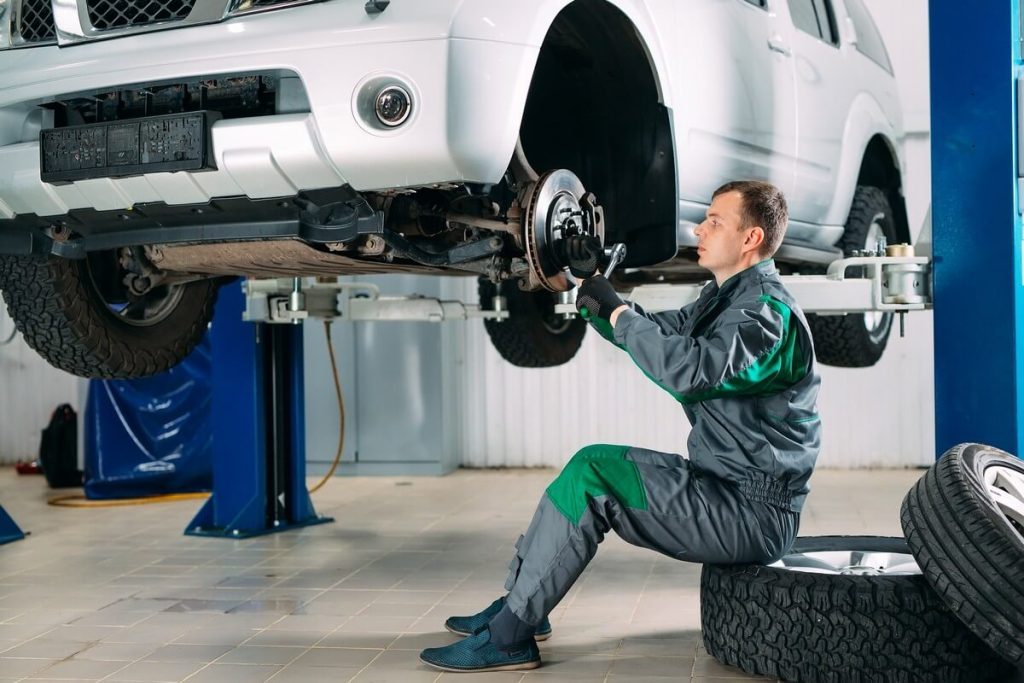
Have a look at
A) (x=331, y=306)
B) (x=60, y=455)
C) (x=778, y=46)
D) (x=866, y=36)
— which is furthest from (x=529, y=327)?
(x=60, y=455)

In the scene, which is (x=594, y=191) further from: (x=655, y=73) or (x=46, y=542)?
(x=46, y=542)

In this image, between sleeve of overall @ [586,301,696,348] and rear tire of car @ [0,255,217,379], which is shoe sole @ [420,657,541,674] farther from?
rear tire of car @ [0,255,217,379]

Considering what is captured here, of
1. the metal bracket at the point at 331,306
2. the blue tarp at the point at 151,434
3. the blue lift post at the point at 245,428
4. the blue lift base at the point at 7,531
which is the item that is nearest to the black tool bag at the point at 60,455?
the blue tarp at the point at 151,434

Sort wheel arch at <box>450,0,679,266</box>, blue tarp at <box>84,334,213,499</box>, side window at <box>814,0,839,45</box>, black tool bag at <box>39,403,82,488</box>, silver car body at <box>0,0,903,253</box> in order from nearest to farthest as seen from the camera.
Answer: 1. silver car body at <box>0,0,903,253</box>
2. wheel arch at <box>450,0,679,266</box>
3. side window at <box>814,0,839,45</box>
4. blue tarp at <box>84,334,213,499</box>
5. black tool bag at <box>39,403,82,488</box>

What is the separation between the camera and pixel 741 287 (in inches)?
98.0

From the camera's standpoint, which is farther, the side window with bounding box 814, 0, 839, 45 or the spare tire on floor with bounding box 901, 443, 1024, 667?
the side window with bounding box 814, 0, 839, 45

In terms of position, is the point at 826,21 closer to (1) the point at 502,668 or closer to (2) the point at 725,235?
(2) the point at 725,235

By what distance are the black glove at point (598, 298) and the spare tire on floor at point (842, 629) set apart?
2.06 feet

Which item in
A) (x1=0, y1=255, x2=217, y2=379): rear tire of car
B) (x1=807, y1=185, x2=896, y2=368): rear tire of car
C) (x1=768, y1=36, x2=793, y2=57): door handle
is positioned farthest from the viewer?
(x1=807, y1=185, x2=896, y2=368): rear tire of car

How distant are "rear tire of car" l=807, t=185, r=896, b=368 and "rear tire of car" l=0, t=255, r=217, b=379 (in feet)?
7.91

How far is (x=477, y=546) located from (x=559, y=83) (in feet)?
6.79

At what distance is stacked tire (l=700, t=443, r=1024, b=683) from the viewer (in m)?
2.18

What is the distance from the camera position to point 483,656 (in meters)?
2.56

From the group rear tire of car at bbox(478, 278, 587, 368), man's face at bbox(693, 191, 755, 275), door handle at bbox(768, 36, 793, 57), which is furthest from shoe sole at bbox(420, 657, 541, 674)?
rear tire of car at bbox(478, 278, 587, 368)
